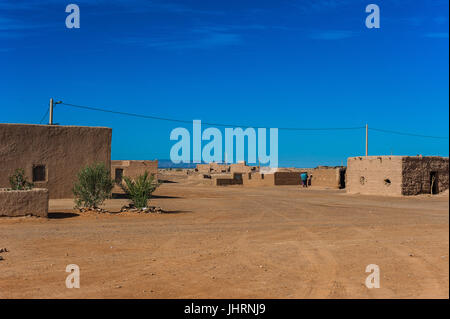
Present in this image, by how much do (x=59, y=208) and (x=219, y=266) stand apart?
10.9 m

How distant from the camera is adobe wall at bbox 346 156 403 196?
80.1 ft

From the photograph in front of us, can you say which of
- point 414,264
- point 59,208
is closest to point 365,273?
point 414,264

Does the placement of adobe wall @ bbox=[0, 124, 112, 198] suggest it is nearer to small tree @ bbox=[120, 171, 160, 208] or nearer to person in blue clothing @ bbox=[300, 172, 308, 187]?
small tree @ bbox=[120, 171, 160, 208]

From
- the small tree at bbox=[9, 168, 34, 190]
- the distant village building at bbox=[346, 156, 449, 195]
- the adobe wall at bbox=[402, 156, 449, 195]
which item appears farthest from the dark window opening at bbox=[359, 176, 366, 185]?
the small tree at bbox=[9, 168, 34, 190]

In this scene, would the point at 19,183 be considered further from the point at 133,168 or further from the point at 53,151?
the point at 133,168

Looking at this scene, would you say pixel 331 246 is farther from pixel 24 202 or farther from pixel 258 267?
pixel 24 202

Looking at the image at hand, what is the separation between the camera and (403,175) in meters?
24.2

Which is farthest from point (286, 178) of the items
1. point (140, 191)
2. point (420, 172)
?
point (140, 191)

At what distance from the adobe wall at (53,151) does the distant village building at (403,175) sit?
14.8 meters

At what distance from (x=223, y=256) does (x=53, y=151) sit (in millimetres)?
14077

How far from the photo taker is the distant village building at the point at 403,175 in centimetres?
2430

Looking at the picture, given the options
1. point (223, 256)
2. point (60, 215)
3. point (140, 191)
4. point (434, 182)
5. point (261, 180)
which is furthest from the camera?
point (261, 180)

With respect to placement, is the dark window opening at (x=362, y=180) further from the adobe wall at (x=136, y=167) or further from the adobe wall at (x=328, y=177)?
the adobe wall at (x=136, y=167)

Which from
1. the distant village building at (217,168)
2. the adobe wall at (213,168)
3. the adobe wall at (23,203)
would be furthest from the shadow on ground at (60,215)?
the adobe wall at (213,168)
